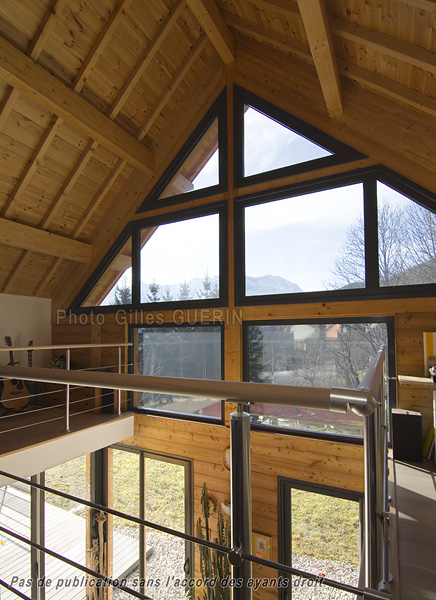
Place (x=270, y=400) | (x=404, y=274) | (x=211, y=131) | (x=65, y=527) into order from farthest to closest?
1. (x=65, y=527)
2. (x=211, y=131)
3. (x=404, y=274)
4. (x=270, y=400)

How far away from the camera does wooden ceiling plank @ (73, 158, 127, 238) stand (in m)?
4.52

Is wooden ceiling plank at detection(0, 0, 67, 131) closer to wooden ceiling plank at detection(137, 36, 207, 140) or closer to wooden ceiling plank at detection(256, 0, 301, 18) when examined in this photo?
wooden ceiling plank at detection(137, 36, 207, 140)

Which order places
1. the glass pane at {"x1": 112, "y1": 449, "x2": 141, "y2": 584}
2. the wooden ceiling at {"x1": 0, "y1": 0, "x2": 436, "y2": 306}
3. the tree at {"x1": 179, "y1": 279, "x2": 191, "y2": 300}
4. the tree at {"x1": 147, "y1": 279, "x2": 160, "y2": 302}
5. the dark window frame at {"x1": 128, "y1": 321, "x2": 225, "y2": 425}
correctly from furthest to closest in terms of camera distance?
the tree at {"x1": 147, "y1": 279, "x2": 160, "y2": 302}
the glass pane at {"x1": 112, "y1": 449, "x2": 141, "y2": 584}
the tree at {"x1": 179, "y1": 279, "x2": 191, "y2": 300}
the dark window frame at {"x1": 128, "y1": 321, "x2": 225, "y2": 425}
the wooden ceiling at {"x1": 0, "y1": 0, "x2": 436, "y2": 306}

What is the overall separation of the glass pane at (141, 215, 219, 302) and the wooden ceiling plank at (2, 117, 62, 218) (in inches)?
59.2

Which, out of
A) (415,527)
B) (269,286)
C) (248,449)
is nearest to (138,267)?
(269,286)

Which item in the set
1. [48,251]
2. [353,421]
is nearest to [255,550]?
[353,421]

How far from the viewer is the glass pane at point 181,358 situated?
4.02 meters

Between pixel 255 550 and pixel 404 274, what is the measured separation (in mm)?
3103

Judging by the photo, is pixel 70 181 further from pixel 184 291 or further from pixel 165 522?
pixel 165 522

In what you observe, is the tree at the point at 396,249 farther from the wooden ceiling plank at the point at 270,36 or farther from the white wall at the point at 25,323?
the white wall at the point at 25,323

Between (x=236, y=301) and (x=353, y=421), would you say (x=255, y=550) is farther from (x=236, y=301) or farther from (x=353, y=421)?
(x=236, y=301)

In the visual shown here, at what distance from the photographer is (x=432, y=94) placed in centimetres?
271

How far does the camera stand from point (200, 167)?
433 centimetres

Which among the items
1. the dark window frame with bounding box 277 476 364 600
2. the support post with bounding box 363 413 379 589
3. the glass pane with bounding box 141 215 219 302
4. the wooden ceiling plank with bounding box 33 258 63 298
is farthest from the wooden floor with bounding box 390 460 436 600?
the wooden ceiling plank with bounding box 33 258 63 298
